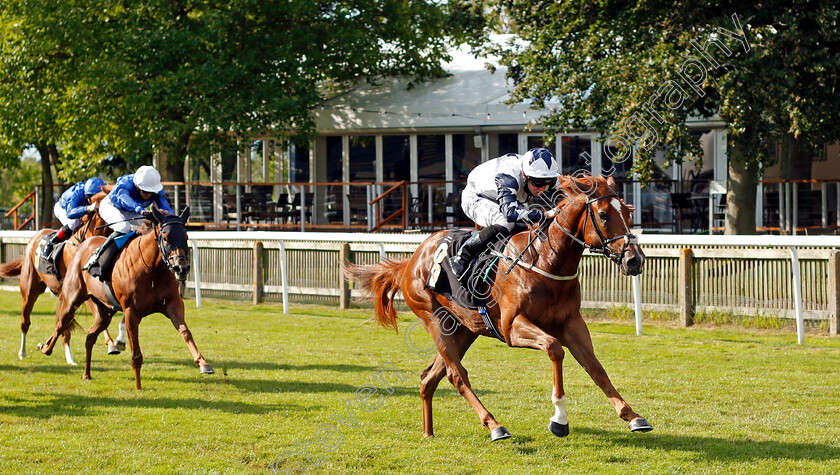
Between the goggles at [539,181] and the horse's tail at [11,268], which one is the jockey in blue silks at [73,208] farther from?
the goggles at [539,181]

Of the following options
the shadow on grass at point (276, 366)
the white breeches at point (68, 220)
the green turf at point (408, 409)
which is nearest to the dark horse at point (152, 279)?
the green turf at point (408, 409)

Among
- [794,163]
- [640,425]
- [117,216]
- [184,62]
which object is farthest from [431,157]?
[640,425]

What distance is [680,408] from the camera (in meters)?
6.35

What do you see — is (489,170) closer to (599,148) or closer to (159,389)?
(159,389)

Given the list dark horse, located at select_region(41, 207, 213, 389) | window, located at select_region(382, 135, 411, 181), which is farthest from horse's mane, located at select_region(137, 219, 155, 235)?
window, located at select_region(382, 135, 411, 181)

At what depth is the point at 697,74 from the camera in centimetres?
1222

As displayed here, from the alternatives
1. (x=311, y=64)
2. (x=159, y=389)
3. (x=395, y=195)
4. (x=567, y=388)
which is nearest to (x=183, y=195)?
(x=311, y=64)

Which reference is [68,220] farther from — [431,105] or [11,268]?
[431,105]

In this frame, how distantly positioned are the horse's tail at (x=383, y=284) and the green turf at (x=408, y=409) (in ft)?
2.11

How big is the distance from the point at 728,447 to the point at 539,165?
1.91 meters

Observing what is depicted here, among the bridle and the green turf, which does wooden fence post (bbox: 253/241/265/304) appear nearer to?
the green turf

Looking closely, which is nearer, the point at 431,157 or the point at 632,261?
the point at 632,261

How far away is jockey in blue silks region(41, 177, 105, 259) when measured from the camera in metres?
9.28

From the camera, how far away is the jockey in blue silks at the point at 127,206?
7.88 metres
